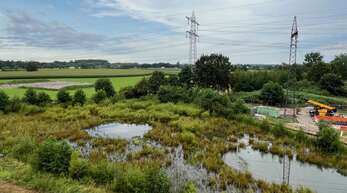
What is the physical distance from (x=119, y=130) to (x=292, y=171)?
578 inches

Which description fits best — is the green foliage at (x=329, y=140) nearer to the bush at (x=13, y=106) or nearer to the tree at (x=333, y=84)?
the bush at (x=13, y=106)

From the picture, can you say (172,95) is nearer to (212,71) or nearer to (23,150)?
(212,71)

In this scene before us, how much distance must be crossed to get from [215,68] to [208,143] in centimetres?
2435

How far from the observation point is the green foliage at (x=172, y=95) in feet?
115

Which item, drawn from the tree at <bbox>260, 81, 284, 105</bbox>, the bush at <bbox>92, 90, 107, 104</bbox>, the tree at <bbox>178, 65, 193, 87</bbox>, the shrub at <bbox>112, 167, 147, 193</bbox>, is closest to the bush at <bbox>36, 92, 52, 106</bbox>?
the bush at <bbox>92, 90, 107, 104</bbox>

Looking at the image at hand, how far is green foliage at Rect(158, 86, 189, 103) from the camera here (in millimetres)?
35000

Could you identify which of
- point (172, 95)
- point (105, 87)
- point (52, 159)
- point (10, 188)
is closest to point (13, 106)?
point (105, 87)

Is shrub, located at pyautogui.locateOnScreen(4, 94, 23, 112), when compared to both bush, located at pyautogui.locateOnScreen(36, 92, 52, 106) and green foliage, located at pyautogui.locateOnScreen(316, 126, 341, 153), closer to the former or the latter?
bush, located at pyautogui.locateOnScreen(36, 92, 52, 106)

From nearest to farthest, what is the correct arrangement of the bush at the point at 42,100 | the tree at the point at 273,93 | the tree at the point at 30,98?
1. the tree at the point at 30,98
2. the bush at the point at 42,100
3. the tree at the point at 273,93

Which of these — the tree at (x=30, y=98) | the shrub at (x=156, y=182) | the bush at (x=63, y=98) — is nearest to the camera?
the shrub at (x=156, y=182)

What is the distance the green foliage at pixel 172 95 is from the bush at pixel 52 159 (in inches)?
952

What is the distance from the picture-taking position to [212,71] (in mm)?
42094

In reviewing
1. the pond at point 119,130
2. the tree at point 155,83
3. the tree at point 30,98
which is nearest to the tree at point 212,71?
the tree at point 155,83

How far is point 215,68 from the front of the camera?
41812mm
